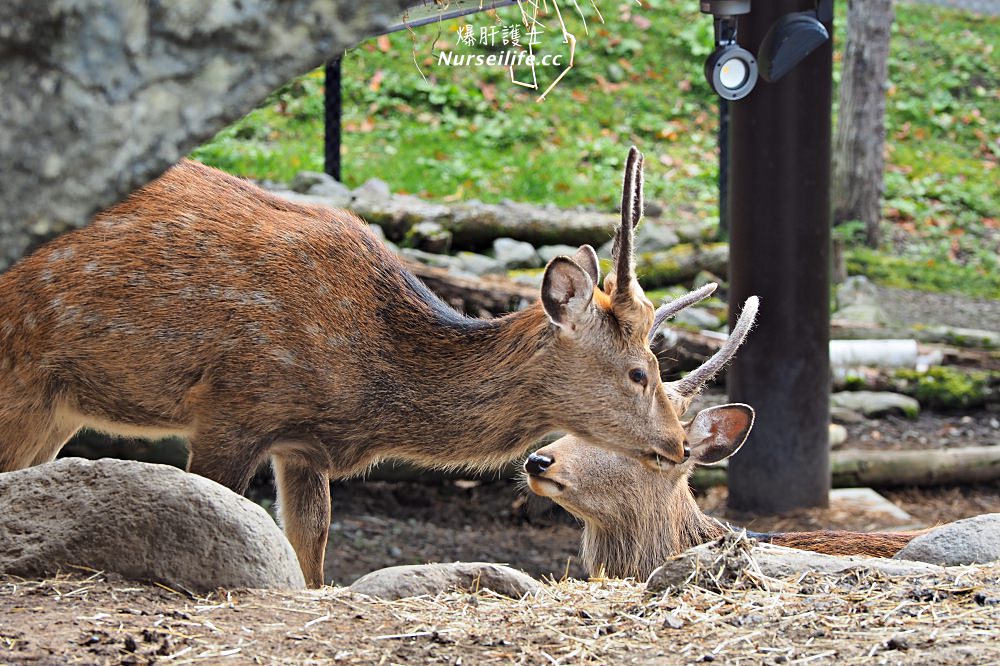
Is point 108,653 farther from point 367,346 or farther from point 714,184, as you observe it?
point 714,184

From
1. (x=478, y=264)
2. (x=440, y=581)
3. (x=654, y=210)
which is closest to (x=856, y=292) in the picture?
(x=654, y=210)

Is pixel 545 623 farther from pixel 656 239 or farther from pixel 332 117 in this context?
pixel 656 239

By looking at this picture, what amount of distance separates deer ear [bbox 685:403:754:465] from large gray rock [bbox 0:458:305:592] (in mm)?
2233

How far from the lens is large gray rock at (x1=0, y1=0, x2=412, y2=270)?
2.12 meters

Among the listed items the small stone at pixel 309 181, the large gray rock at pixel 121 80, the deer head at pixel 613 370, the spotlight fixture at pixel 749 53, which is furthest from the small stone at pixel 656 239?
the large gray rock at pixel 121 80

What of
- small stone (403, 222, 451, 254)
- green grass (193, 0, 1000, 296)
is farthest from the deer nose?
green grass (193, 0, 1000, 296)

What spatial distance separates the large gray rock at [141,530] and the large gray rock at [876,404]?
6623 mm

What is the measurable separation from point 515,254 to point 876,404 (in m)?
3.10

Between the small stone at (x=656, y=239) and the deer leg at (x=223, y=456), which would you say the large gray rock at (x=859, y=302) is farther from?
the deer leg at (x=223, y=456)

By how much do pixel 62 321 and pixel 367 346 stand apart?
1.20 meters

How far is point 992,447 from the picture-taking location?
9141 mm

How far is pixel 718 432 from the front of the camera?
5.80 metres

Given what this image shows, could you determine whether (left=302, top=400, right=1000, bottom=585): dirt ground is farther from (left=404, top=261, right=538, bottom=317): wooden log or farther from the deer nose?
the deer nose

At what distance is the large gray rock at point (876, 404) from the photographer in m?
9.90
